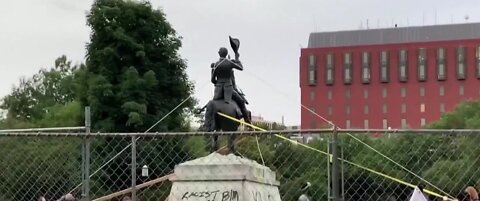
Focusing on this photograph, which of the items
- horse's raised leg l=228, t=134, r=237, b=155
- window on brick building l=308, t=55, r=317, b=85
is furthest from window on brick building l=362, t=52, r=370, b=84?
horse's raised leg l=228, t=134, r=237, b=155

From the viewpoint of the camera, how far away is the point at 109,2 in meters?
53.6

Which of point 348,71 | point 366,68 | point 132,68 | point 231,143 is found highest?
point 366,68

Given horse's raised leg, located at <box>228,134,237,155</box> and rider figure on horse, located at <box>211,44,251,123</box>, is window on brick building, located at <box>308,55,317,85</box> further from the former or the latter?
horse's raised leg, located at <box>228,134,237,155</box>

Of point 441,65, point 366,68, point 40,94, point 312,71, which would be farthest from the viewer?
point 312,71

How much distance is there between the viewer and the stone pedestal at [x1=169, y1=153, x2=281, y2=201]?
9.30 metres

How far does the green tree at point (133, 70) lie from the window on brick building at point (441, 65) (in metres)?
90.2

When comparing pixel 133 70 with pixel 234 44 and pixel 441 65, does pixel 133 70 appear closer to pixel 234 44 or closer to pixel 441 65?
pixel 234 44

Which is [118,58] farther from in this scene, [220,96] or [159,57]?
[220,96]

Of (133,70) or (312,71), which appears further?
(312,71)

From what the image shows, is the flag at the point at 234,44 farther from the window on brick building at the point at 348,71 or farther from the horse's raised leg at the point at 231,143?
the window on brick building at the point at 348,71

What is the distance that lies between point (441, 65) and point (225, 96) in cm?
12889

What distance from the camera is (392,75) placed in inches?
5531

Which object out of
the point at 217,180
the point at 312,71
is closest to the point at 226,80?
the point at 217,180

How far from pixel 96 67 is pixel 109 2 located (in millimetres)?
4114
